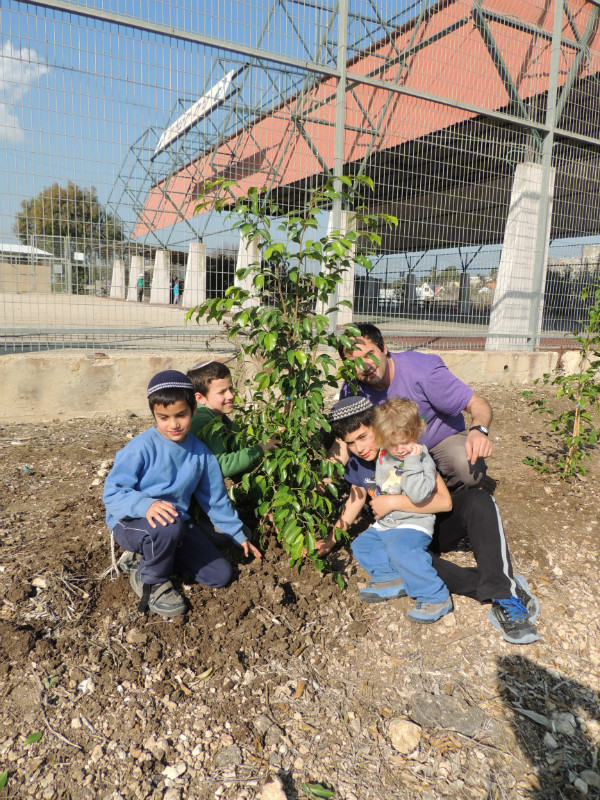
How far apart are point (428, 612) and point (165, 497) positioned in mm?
1212

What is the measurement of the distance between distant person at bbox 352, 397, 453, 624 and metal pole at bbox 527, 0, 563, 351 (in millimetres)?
5464

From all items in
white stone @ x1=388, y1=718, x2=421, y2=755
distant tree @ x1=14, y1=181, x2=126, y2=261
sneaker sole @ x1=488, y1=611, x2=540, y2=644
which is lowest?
white stone @ x1=388, y1=718, x2=421, y2=755

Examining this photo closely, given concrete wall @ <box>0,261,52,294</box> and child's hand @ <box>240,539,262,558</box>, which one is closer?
child's hand @ <box>240,539,262,558</box>

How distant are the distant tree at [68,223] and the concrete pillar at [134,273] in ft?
1.06

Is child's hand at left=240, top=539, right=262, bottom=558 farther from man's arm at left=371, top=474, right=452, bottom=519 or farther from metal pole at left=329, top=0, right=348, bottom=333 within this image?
metal pole at left=329, top=0, right=348, bottom=333

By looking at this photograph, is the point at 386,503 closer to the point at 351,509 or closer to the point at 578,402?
the point at 351,509

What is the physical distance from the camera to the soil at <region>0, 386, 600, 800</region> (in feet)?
5.19

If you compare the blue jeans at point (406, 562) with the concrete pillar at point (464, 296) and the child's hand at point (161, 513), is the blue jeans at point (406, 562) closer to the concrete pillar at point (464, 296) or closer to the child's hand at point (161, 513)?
the child's hand at point (161, 513)

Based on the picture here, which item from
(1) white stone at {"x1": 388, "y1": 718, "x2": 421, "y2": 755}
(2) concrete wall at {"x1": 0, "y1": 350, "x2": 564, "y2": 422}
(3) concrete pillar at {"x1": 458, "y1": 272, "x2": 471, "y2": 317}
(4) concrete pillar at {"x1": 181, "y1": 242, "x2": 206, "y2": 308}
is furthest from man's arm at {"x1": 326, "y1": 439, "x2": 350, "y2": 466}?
(3) concrete pillar at {"x1": 458, "y1": 272, "x2": 471, "y2": 317}

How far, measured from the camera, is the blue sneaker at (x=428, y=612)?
2246mm

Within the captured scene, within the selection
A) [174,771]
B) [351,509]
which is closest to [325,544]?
[351,509]

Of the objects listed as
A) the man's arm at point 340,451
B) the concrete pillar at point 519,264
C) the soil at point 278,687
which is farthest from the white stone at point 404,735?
the concrete pillar at point 519,264

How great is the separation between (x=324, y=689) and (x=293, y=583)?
23.2 inches

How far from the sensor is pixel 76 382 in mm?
4793
